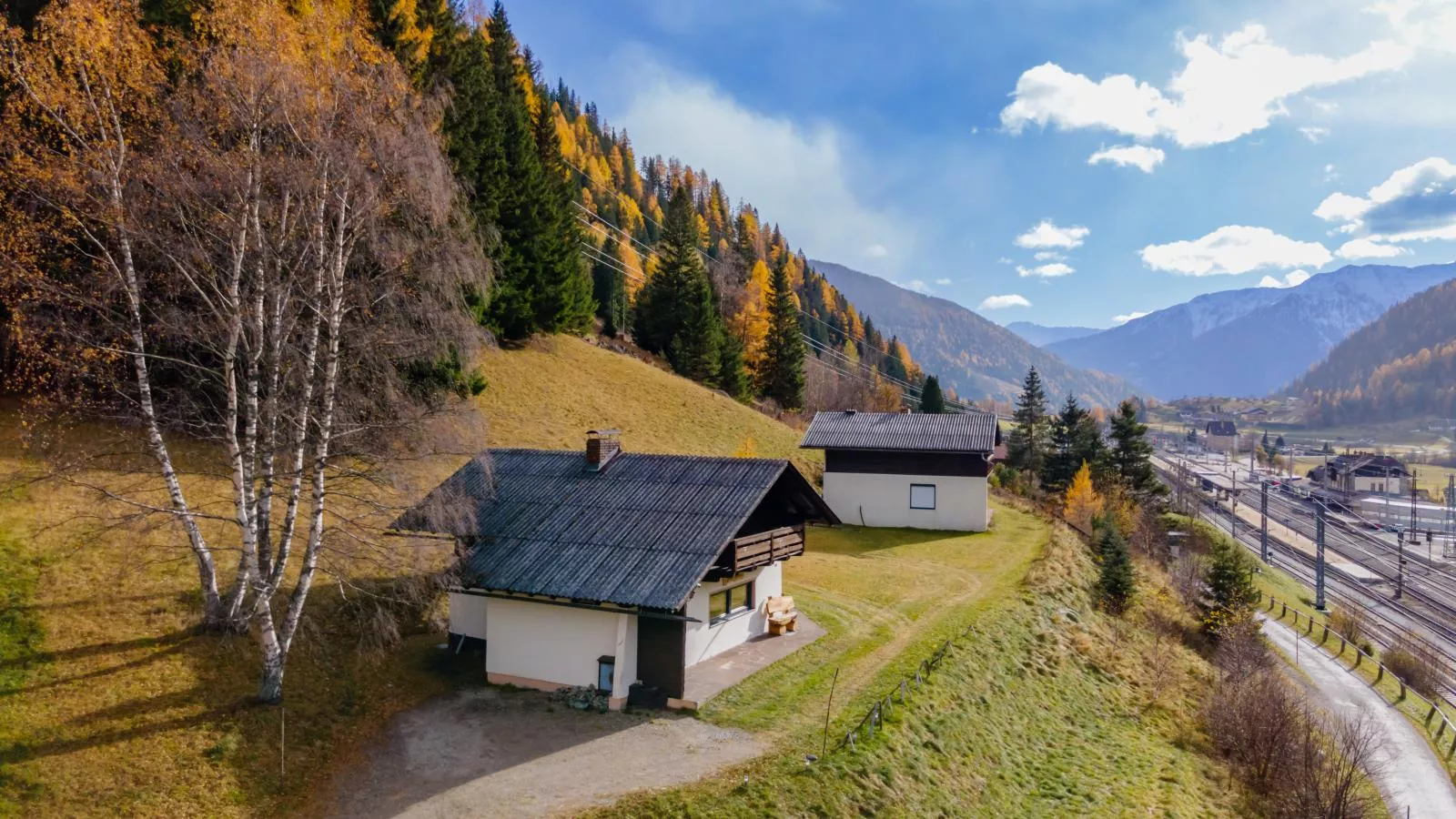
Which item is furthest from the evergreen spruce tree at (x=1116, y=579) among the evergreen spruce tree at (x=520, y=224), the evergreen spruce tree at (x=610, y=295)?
the evergreen spruce tree at (x=610, y=295)

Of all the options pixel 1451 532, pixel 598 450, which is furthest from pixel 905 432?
pixel 1451 532

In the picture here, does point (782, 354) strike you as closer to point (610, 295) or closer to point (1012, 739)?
point (610, 295)

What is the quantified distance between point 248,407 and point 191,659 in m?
5.65

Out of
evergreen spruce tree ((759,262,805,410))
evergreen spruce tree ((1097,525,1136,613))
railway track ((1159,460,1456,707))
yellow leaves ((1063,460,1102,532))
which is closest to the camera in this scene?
evergreen spruce tree ((1097,525,1136,613))

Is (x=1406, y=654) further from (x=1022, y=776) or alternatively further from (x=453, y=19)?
(x=453, y=19)

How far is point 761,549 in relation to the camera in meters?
21.6

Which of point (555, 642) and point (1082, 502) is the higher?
point (1082, 502)

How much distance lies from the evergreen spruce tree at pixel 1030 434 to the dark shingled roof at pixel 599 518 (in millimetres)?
52314

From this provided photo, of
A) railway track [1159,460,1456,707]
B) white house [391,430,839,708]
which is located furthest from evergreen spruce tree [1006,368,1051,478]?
white house [391,430,839,708]

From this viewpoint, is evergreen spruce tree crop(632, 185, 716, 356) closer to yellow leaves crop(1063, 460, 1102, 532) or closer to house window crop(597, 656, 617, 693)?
yellow leaves crop(1063, 460, 1102, 532)

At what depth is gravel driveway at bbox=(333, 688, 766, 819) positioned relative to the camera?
1385 centimetres

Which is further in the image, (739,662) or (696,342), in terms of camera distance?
(696,342)

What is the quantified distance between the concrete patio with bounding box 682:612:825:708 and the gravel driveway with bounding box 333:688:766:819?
142cm

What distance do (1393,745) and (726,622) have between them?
1108 inches
